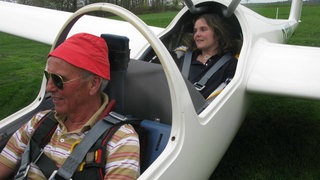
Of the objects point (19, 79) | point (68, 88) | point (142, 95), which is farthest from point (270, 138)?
point (19, 79)

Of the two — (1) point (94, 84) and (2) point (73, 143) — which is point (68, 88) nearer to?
(1) point (94, 84)

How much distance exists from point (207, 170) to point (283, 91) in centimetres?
122

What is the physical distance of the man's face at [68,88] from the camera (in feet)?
5.63

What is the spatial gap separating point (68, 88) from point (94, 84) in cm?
13

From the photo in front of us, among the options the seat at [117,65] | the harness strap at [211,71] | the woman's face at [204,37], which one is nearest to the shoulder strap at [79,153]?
the seat at [117,65]

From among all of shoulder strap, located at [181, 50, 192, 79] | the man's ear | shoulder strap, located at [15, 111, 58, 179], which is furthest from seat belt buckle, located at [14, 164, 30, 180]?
shoulder strap, located at [181, 50, 192, 79]

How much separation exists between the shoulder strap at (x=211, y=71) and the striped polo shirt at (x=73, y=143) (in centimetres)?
115

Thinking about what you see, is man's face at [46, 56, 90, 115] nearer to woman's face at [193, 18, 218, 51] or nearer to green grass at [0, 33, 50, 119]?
woman's face at [193, 18, 218, 51]

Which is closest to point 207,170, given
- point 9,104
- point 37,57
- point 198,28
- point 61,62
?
point 61,62

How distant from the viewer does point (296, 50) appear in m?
3.84

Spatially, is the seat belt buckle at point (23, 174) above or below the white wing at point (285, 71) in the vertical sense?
below

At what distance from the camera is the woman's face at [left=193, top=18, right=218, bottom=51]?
3220 mm

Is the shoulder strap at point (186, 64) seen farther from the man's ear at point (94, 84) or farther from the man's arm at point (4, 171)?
the man's arm at point (4, 171)

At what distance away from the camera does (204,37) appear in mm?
3219
